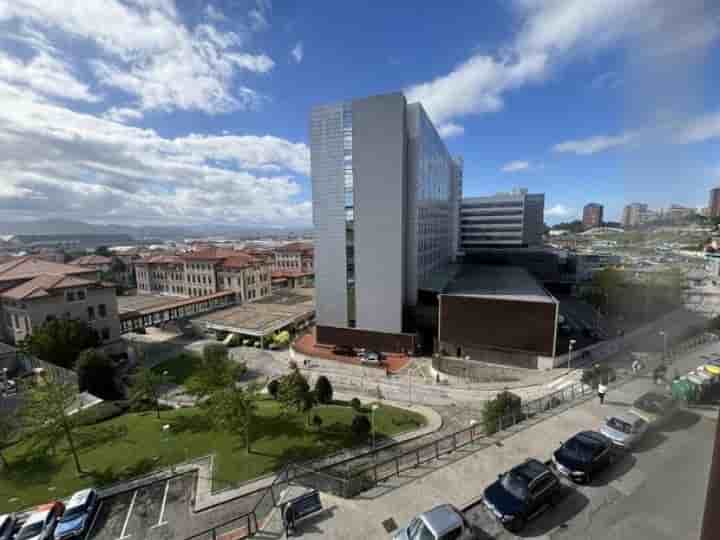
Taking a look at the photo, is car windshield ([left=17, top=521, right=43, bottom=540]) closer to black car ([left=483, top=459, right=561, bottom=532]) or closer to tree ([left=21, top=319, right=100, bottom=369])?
black car ([left=483, top=459, right=561, bottom=532])

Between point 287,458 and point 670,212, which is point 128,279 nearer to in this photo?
point 287,458

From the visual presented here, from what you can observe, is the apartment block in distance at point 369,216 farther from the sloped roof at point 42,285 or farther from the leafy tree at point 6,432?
the sloped roof at point 42,285

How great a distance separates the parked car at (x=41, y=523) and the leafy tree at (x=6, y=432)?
7.43 meters

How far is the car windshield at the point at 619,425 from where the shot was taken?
1143cm

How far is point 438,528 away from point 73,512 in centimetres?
1351

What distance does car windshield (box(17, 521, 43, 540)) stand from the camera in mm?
10500

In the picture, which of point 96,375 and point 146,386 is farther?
point 96,375

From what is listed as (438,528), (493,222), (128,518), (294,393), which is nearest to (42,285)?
(128,518)

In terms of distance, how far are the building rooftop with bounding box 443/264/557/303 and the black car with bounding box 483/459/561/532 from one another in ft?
65.1

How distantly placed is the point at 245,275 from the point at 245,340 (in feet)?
62.4

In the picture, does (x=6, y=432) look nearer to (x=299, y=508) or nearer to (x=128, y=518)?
(x=128, y=518)

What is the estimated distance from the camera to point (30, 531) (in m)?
10.6

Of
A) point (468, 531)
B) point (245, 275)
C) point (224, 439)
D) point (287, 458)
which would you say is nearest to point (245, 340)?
point (245, 275)

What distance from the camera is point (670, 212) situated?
7.73 m
